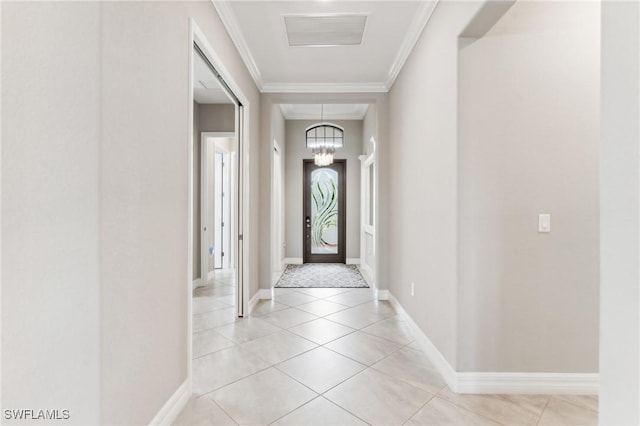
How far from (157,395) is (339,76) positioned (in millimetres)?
3633

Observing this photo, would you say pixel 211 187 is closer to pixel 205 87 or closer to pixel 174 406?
pixel 205 87

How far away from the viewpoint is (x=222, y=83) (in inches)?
116

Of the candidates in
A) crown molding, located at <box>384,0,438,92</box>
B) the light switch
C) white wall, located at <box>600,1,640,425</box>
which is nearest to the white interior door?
crown molding, located at <box>384,0,438,92</box>

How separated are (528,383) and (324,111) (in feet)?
18.4

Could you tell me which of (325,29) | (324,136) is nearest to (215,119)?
(324,136)

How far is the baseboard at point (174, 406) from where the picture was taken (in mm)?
1651

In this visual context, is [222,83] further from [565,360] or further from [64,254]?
[565,360]

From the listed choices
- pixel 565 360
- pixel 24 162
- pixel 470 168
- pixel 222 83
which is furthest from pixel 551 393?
pixel 222 83

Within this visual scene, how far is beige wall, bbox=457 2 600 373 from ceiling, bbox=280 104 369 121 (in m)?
4.23

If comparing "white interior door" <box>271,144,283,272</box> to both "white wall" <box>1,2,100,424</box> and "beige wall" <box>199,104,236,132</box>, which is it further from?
"white wall" <box>1,2,100,424</box>

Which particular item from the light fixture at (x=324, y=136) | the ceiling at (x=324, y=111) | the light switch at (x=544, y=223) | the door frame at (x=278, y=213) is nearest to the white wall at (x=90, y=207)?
the light switch at (x=544, y=223)

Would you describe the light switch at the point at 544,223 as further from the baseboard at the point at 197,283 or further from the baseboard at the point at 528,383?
the baseboard at the point at 197,283

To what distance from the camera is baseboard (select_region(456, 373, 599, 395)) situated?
2.06 metres

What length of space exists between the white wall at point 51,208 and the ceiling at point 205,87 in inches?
110
